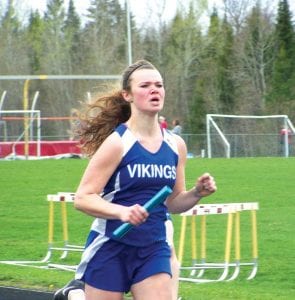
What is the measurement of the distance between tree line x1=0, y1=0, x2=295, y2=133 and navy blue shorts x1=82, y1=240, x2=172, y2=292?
211ft

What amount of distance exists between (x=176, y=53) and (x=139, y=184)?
252ft

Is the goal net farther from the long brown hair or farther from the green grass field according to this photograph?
the long brown hair

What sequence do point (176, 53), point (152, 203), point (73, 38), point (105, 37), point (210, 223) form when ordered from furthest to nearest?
point (73, 38)
point (105, 37)
point (176, 53)
point (210, 223)
point (152, 203)

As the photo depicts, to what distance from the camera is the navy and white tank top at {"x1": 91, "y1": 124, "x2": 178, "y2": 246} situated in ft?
19.2

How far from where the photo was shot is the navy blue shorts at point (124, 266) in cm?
586

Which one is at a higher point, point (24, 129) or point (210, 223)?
point (24, 129)

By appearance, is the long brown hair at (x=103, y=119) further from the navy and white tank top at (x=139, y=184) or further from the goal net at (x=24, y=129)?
the goal net at (x=24, y=129)

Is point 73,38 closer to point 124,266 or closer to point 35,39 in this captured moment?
point 35,39

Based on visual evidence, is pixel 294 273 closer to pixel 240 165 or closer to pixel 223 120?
pixel 240 165

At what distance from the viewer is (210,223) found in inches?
707

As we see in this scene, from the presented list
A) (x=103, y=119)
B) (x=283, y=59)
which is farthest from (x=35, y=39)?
(x=103, y=119)

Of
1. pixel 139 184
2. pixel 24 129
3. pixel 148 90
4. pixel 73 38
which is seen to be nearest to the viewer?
pixel 139 184

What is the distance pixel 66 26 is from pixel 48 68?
5.43m

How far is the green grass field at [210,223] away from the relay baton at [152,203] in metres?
4.19
